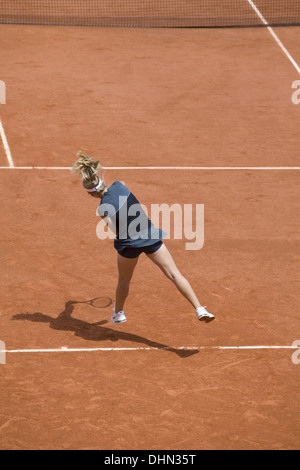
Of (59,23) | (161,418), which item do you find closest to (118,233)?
(161,418)

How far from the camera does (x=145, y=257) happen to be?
453 inches

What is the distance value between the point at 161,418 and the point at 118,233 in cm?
209

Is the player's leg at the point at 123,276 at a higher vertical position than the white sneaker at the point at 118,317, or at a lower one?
higher

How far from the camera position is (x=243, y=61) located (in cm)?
1989

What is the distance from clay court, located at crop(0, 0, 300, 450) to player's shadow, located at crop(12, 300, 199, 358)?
3 cm

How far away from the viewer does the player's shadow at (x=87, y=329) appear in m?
9.29

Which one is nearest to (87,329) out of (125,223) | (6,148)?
(125,223)

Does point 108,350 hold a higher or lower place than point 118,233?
lower

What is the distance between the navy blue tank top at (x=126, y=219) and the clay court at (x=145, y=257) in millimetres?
1368

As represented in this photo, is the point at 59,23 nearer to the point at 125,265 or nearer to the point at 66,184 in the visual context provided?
the point at 66,184

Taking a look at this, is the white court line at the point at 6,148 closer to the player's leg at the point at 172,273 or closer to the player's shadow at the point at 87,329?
the player's shadow at the point at 87,329

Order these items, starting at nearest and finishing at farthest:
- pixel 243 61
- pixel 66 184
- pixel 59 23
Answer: pixel 66 184, pixel 243 61, pixel 59 23

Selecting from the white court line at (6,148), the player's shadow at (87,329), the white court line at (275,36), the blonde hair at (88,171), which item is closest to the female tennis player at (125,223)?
the blonde hair at (88,171)

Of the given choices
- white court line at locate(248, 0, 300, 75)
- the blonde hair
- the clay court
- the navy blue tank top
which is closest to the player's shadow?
the clay court
